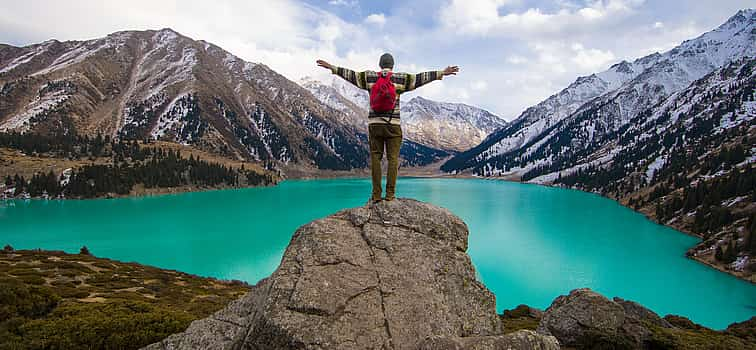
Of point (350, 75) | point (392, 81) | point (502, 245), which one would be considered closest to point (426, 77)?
point (392, 81)

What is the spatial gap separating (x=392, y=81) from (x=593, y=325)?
14435mm

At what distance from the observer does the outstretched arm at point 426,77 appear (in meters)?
8.27

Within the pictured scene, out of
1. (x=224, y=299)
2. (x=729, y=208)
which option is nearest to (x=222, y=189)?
(x=224, y=299)

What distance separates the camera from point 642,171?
14762cm

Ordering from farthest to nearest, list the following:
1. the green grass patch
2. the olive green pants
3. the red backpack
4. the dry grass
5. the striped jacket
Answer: the dry grass, the green grass patch, the olive green pants, the striped jacket, the red backpack

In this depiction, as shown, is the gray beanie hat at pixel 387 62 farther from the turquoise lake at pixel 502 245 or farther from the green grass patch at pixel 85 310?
the turquoise lake at pixel 502 245

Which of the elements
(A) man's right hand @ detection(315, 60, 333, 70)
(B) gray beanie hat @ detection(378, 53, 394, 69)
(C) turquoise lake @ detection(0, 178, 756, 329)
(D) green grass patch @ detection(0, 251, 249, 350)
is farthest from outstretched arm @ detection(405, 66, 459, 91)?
(C) turquoise lake @ detection(0, 178, 756, 329)

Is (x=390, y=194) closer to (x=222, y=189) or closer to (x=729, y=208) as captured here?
(x=729, y=208)

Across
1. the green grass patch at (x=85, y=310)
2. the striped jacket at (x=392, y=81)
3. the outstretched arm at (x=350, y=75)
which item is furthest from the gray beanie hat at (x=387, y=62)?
the green grass patch at (x=85, y=310)

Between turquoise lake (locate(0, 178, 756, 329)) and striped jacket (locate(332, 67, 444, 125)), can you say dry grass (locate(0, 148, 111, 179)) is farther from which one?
striped jacket (locate(332, 67, 444, 125))

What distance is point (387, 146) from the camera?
329 inches

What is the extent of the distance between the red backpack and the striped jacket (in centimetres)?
15

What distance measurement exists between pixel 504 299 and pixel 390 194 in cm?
3521

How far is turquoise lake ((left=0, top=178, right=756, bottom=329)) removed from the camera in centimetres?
4278
